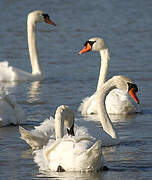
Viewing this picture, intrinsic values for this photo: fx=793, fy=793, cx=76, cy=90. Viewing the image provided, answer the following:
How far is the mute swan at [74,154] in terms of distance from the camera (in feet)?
26.3

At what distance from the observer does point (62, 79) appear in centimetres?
1655

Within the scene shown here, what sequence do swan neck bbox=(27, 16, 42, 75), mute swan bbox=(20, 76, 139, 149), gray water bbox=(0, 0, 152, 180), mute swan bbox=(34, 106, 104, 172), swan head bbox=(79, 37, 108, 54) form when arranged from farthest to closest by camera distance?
swan neck bbox=(27, 16, 42, 75) < swan head bbox=(79, 37, 108, 54) < mute swan bbox=(20, 76, 139, 149) < gray water bbox=(0, 0, 152, 180) < mute swan bbox=(34, 106, 104, 172)

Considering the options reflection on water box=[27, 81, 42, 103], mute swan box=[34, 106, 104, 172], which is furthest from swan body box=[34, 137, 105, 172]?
reflection on water box=[27, 81, 42, 103]

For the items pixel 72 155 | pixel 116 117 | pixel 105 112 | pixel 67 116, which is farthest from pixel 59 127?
pixel 116 117

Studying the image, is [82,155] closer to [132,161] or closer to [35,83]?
[132,161]

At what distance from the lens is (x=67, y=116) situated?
30.4ft

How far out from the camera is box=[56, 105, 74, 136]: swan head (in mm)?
9139

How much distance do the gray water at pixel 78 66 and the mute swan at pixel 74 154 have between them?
0.10m

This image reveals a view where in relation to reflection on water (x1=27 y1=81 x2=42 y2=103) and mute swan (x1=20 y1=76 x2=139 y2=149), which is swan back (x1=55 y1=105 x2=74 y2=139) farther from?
reflection on water (x1=27 y1=81 x2=42 y2=103)

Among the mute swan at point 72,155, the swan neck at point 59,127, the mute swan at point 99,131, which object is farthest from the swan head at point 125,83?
the mute swan at point 72,155

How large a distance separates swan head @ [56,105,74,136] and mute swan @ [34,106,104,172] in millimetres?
650

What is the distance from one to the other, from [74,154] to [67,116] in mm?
1247

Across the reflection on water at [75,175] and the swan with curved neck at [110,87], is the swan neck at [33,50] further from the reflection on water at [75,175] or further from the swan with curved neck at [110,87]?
the reflection on water at [75,175]

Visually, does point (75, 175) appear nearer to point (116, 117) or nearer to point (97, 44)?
point (116, 117)
